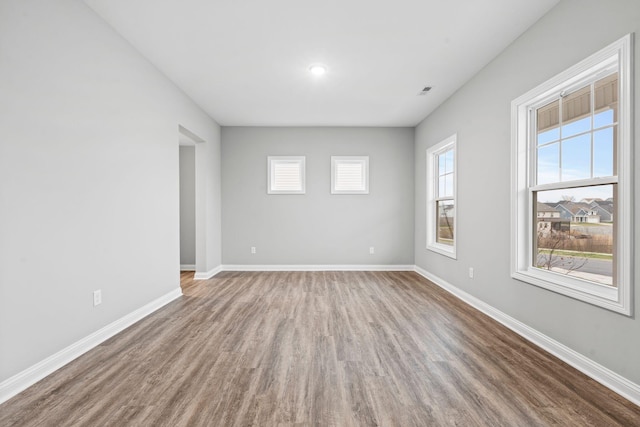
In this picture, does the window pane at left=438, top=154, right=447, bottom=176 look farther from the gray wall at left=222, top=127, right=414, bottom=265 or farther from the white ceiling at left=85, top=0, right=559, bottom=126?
the gray wall at left=222, top=127, right=414, bottom=265

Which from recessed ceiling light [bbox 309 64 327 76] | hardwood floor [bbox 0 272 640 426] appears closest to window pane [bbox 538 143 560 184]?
hardwood floor [bbox 0 272 640 426]

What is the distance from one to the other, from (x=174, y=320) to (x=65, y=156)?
1825 millimetres

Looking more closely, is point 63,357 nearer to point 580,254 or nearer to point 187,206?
point 580,254

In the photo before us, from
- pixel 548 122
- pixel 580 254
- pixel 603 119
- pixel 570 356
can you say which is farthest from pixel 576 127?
pixel 570 356

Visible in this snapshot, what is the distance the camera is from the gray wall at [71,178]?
1.82m

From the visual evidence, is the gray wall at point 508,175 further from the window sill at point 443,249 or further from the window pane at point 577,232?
the window pane at point 577,232

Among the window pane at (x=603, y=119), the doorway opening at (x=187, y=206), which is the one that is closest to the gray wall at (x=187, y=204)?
the doorway opening at (x=187, y=206)

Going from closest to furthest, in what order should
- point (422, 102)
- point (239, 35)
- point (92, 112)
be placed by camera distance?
point (92, 112), point (239, 35), point (422, 102)

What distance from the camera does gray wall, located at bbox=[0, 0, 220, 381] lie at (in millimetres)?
1820

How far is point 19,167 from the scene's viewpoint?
1.85 m

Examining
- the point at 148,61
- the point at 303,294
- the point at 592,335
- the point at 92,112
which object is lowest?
the point at 303,294

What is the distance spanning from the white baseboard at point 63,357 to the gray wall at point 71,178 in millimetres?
45

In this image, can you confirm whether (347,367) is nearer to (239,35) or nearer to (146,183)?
(146,183)

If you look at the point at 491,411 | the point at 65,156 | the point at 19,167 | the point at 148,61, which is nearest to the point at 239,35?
the point at 148,61
